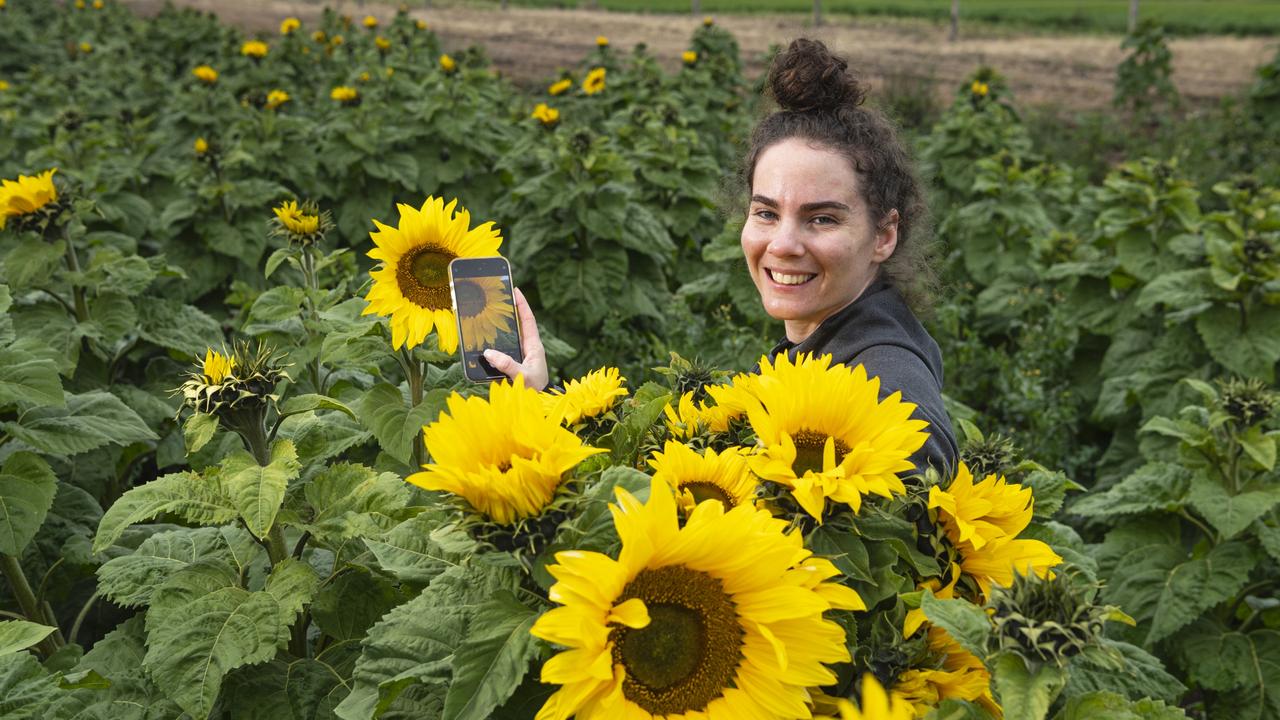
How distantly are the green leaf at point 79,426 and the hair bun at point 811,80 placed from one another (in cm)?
154

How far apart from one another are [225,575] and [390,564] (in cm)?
50

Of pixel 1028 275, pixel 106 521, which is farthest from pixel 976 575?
pixel 1028 275

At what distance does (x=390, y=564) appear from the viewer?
47.8 inches

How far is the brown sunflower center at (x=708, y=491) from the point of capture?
3.90 ft

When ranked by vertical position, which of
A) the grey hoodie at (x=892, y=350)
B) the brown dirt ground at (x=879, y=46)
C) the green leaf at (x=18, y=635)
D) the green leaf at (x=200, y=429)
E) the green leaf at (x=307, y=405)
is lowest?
the brown dirt ground at (x=879, y=46)

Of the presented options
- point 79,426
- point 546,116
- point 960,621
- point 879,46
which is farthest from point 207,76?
point 879,46

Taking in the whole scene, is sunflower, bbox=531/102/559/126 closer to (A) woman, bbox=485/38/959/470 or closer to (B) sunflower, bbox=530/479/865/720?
(A) woman, bbox=485/38/959/470

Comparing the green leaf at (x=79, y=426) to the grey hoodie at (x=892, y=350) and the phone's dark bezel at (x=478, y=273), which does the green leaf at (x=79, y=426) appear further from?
the grey hoodie at (x=892, y=350)

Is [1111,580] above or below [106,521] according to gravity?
below

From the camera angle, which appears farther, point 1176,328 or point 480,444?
point 1176,328

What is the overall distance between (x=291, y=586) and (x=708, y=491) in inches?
27.7

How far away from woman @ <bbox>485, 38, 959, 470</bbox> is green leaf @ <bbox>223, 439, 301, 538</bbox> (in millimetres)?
574

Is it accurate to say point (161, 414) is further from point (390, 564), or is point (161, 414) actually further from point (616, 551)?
point (616, 551)

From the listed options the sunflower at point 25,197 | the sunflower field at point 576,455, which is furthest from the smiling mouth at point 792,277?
the sunflower at point 25,197
